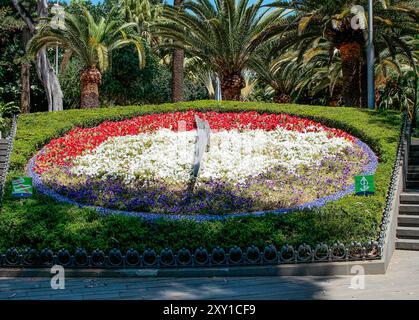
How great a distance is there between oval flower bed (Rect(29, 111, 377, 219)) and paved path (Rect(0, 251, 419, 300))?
1.74 m

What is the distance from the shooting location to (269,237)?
7988 mm

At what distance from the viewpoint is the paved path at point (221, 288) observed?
261 inches

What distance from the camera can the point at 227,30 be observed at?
62.4 ft

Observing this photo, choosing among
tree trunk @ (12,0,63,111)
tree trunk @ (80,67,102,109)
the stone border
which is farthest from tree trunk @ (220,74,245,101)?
tree trunk @ (12,0,63,111)

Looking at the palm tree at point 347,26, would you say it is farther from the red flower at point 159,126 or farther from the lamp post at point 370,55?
the red flower at point 159,126

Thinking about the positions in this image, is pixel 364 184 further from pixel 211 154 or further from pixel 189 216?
pixel 211 154

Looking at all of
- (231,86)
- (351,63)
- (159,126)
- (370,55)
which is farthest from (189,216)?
(351,63)

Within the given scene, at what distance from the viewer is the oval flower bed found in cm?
970

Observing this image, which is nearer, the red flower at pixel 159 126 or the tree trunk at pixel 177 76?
the red flower at pixel 159 126

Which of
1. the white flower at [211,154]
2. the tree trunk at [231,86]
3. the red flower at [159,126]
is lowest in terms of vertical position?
the white flower at [211,154]

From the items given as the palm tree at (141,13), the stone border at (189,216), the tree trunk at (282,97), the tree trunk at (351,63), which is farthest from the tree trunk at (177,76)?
the palm tree at (141,13)

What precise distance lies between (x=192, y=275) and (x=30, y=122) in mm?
9305

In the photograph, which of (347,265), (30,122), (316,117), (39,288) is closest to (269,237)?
(347,265)

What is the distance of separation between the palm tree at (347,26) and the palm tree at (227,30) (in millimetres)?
618
